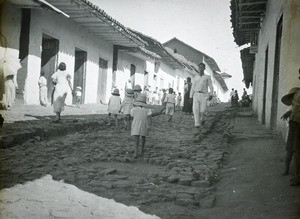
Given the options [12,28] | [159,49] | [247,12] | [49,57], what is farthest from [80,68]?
[159,49]

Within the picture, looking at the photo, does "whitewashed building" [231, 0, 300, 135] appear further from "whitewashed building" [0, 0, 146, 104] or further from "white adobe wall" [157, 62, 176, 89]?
"white adobe wall" [157, 62, 176, 89]

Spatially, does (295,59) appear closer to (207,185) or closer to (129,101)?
(207,185)

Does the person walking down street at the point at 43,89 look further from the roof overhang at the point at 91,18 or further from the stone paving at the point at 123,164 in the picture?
the stone paving at the point at 123,164

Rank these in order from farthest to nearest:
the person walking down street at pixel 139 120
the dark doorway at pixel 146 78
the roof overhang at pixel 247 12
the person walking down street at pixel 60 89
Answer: the dark doorway at pixel 146 78
the roof overhang at pixel 247 12
the person walking down street at pixel 60 89
the person walking down street at pixel 139 120

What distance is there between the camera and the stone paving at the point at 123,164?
3.40 meters

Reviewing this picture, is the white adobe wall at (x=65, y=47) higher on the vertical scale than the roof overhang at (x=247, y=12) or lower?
lower

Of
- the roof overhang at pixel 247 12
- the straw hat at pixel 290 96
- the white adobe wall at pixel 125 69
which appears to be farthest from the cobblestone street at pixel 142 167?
the white adobe wall at pixel 125 69

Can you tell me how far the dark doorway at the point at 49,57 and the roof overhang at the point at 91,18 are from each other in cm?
111

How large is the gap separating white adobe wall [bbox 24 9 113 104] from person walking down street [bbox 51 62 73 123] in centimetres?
297

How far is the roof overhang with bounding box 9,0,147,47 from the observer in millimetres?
9336

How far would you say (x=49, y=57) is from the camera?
39.8ft

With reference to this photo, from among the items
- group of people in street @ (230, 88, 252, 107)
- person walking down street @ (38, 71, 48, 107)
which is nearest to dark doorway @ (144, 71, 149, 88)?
group of people in street @ (230, 88, 252, 107)

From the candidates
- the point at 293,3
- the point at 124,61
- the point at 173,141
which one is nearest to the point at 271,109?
the point at 173,141

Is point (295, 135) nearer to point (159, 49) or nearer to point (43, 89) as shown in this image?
point (43, 89)
